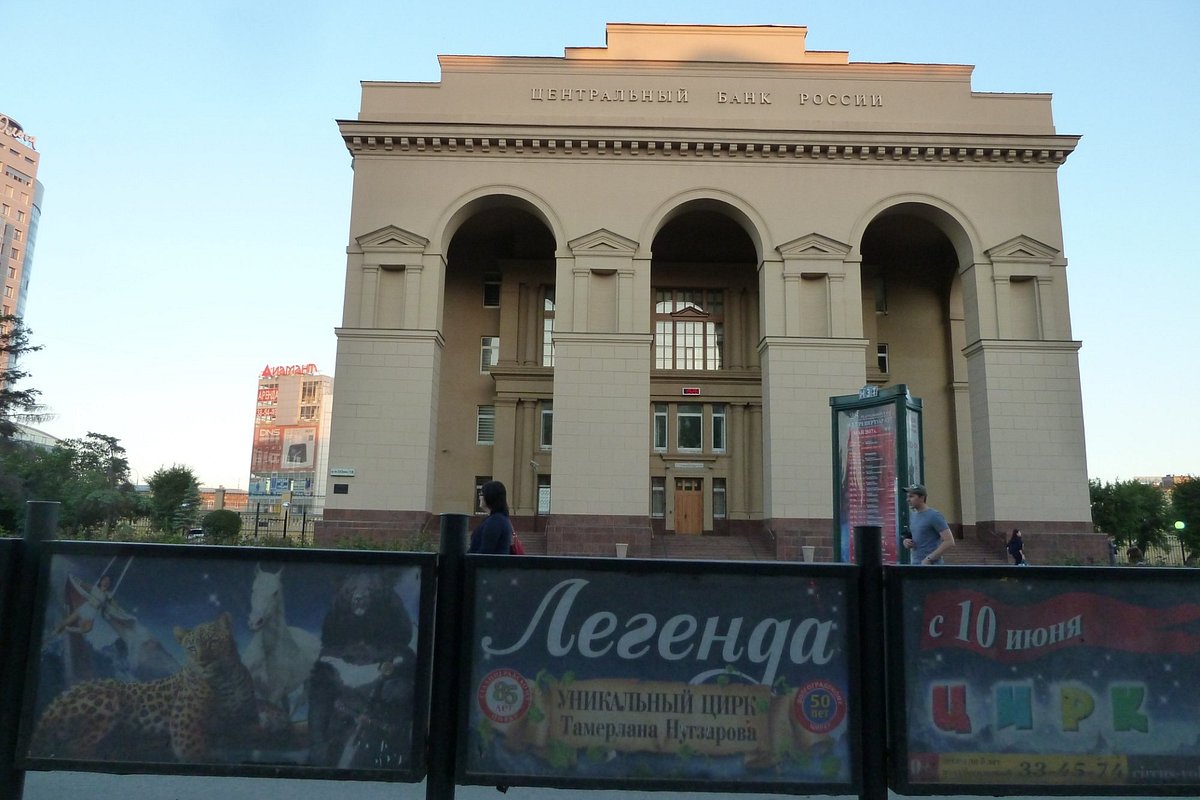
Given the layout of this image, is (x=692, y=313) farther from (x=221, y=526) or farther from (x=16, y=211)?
(x=16, y=211)

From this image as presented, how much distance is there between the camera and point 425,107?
31406 mm

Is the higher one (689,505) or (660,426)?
(660,426)

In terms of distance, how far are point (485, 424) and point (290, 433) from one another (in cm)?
12460

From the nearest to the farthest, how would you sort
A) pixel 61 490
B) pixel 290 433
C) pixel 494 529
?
pixel 494 529 < pixel 61 490 < pixel 290 433

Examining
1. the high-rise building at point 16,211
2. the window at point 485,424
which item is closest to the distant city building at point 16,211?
the high-rise building at point 16,211

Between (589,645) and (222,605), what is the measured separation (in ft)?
6.16

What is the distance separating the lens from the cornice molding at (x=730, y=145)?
1199 inches

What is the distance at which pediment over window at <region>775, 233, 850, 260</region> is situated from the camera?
30.0m

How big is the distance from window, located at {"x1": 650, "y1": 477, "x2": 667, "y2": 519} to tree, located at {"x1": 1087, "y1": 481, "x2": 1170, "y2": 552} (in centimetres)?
3420

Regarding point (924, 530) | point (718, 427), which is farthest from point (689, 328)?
point (924, 530)

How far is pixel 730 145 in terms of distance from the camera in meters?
30.7

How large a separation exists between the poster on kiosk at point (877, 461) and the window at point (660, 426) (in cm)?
1611

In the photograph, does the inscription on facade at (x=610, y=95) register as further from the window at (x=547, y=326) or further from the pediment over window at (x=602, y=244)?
the window at (x=547, y=326)

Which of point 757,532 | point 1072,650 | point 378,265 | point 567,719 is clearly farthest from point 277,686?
point 757,532
